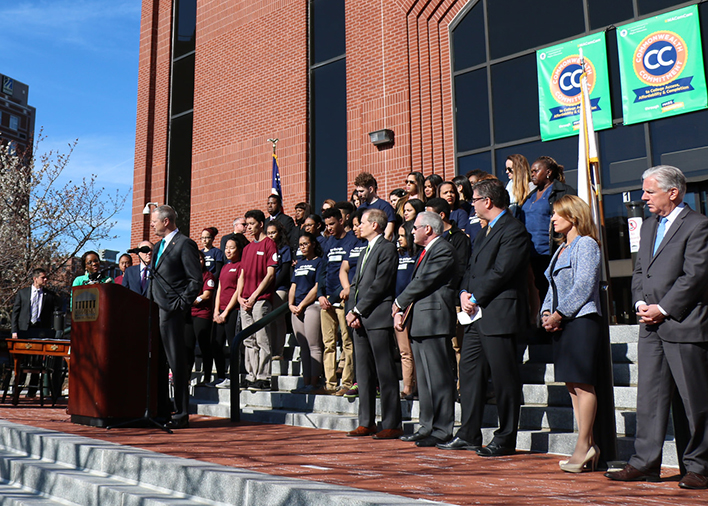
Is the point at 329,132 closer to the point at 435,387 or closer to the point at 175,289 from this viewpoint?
the point at 175,289

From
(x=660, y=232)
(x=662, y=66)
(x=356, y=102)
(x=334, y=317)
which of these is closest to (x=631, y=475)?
(x=660, y=232)

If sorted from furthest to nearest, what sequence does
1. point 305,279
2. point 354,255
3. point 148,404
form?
point 305,279 → point 354,255 → point 148,404

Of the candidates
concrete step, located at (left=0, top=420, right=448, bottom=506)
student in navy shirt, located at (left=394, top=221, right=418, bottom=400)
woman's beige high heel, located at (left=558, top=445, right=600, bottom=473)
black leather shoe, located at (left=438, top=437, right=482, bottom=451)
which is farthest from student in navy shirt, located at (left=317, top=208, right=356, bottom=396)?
woman's beige high heel, located at (left=558, top=445, right=600, bottom=473)

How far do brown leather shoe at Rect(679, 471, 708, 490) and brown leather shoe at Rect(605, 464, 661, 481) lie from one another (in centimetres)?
24

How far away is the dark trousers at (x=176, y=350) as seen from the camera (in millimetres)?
6855

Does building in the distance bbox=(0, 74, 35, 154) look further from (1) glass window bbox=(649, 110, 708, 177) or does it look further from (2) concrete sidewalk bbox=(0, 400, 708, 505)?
(2) concrete sidewalk bbox=(0, 400, 708, 505)

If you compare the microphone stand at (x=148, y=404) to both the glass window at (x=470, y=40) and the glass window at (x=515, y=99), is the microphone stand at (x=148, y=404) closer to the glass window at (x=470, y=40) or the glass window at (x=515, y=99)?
the glass window at (x=515, y=99)

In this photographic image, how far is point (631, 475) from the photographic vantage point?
417 centimetres

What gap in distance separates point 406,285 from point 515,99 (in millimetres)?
6934

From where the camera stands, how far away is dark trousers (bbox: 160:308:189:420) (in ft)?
22.5

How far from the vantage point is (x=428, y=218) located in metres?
6.27

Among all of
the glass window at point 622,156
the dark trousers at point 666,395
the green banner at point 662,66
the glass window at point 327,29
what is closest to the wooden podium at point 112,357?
the dark trousers at point 666,395

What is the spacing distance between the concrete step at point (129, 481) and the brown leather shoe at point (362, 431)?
2216mm

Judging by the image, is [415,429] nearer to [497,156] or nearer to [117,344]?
[117,344]
